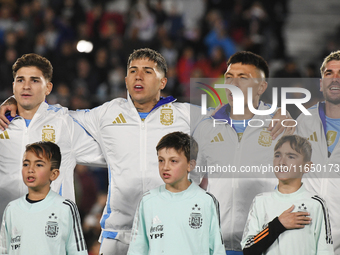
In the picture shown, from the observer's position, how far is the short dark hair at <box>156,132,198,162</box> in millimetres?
3948

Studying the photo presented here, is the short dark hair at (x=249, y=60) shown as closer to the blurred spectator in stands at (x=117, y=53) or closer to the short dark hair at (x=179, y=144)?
the short dark hair at (x=179, y=144)

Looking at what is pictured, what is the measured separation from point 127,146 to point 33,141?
2.74 ft

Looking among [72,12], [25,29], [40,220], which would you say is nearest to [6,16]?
[25,29]

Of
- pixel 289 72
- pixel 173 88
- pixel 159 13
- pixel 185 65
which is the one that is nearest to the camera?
pixel 289 72

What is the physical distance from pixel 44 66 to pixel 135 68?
0.85 metres

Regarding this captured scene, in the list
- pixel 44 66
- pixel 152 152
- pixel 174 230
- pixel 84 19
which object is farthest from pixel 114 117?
pixel 84 19

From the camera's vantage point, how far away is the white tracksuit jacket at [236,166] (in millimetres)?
4270

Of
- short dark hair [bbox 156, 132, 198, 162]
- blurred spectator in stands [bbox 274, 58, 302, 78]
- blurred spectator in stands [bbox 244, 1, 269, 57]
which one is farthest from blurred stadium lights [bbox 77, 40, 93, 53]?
short dark hair [bbox 156, 132, 198, 162]

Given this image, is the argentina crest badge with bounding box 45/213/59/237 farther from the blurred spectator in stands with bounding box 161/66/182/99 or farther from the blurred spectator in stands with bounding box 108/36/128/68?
the blurred spectator in stands with bounding box 108/36/128/68

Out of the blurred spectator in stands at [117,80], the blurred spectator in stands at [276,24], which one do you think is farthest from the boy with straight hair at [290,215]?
the blurred spectator in stands at [276,24]

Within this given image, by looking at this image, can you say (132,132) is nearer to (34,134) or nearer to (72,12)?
(34,134)

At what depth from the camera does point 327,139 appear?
4.33 m

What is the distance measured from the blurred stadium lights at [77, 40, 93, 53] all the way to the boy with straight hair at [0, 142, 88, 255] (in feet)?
18.2

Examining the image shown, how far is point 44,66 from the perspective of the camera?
15.1 ft
